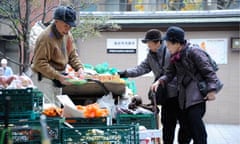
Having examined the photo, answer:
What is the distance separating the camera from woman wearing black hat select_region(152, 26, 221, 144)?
173 inches

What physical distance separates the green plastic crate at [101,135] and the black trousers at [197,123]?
136cm

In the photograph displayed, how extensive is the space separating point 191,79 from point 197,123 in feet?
1.56

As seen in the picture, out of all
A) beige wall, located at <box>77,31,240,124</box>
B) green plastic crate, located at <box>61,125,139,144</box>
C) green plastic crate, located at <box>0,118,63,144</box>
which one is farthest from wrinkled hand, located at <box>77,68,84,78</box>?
beige wall, located at <box>77,31,240,124</box>

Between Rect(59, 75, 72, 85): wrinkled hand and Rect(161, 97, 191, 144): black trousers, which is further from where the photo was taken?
Rect(161, 97, 191, 144): black trousers

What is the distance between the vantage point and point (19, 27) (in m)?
9.09

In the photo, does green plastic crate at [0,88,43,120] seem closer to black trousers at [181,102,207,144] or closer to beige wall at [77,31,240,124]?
black trousers at [181,102,207,144]

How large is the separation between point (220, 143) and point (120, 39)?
18.7 ft

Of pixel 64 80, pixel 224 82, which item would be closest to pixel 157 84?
pixel 64 80

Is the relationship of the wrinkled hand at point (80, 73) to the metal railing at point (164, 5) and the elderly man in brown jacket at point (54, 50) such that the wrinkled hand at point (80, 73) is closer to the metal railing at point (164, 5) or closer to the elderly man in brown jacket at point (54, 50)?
the elderly man in brown jacket at point (54, 50)

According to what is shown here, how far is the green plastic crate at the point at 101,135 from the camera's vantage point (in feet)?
10.6

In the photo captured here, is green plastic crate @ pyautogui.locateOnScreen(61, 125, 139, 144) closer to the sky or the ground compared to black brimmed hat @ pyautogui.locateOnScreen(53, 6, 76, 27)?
closer to the ground

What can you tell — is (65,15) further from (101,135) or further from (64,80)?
(101,135)

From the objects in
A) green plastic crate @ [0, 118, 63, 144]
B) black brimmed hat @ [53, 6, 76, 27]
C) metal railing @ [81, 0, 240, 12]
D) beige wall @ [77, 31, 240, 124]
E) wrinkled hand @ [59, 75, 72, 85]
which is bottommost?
beige wall @ [77, 31, 240, 124]

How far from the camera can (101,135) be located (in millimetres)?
3223
